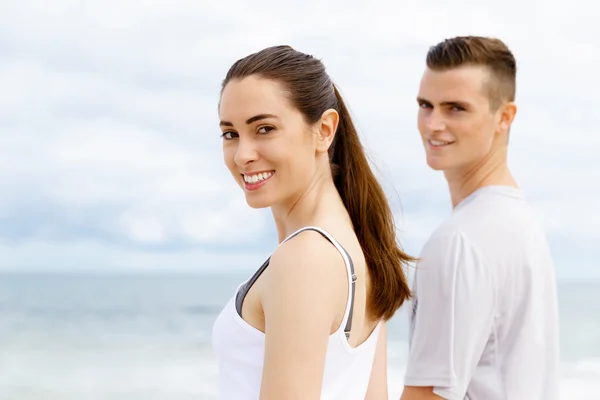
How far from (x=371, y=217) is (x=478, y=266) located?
553mm

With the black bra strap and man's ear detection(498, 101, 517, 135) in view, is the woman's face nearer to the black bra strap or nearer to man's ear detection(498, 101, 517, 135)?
the black bra strap

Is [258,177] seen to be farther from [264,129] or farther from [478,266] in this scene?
[478,266]

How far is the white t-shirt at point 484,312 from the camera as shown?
99.0 inches

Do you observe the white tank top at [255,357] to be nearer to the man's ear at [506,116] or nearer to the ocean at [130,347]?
the man's ear at [506,116]

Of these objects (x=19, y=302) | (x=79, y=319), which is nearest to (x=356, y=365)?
(x=79, y=319)

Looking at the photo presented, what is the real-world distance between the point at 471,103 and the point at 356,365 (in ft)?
3.20

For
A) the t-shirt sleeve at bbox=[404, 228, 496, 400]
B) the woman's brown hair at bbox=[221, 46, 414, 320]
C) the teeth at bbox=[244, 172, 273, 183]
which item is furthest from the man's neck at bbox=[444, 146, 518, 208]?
the teeth at bbox=[244, 172, 273, 183]

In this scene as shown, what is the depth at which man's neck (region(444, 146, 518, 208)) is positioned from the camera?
2678 millimetres

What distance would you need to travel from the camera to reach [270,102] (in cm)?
197

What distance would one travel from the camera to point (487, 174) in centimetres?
268

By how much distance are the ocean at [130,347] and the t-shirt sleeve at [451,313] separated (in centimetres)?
988

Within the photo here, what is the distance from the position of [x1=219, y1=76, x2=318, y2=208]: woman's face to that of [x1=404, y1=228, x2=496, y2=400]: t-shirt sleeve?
67cm

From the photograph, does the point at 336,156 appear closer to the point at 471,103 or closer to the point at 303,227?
the point at 303,227

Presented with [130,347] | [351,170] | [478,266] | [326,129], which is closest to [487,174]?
[478,266]
